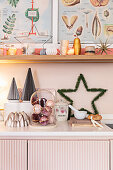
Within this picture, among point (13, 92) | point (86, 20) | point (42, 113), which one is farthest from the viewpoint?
point (86, 20)

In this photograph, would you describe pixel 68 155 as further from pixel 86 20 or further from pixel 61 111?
pixel 86 20

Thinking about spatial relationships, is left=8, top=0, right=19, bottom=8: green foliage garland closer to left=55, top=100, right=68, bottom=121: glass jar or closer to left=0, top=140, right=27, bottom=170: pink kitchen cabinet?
left=55, top=100, right=68, bottom=121: glass jar

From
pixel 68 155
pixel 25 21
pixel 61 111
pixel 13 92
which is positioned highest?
pixel 25 21

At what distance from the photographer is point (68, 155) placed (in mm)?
1369

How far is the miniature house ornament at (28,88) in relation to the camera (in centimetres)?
179

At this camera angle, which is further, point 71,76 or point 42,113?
point 71,76

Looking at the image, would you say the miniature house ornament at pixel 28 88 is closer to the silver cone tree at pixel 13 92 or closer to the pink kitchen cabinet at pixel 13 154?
the silver cone tree at pixel 13 92

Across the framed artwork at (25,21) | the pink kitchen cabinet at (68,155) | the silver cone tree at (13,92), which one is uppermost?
the framed artwork at (25,21)

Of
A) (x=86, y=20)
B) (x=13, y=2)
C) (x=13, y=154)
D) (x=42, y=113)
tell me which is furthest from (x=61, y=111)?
(x=13, y=2)

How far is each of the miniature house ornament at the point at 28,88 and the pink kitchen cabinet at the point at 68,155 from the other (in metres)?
0.52

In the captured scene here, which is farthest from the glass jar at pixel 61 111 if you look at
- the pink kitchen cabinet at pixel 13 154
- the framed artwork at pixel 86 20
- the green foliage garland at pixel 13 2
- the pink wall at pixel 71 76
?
the green foliage garland at pixel 13 2

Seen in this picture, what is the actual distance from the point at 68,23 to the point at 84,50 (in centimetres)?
33

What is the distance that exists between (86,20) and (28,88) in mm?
917

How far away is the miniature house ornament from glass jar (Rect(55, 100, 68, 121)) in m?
0.28
